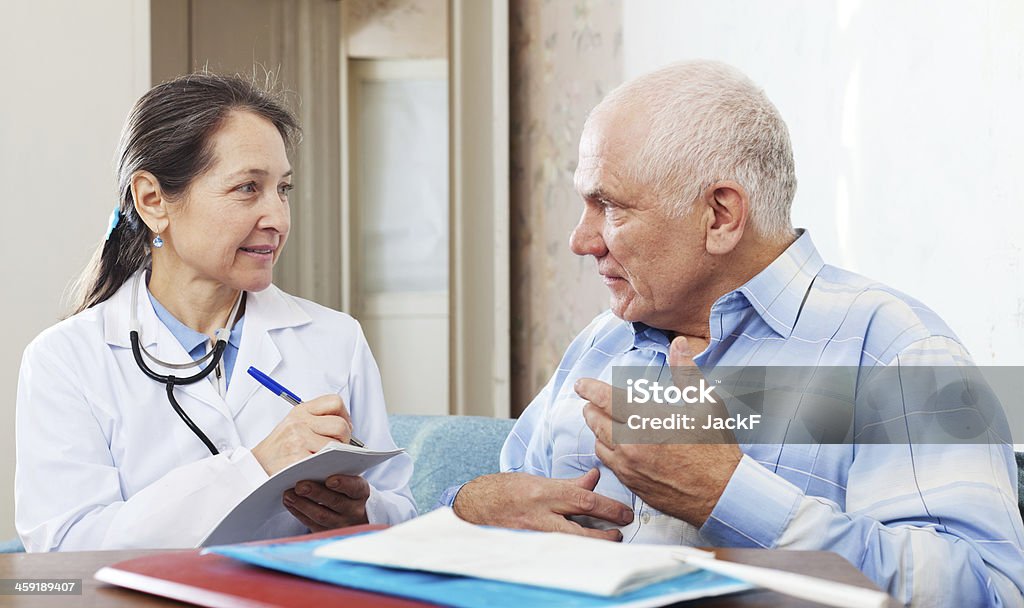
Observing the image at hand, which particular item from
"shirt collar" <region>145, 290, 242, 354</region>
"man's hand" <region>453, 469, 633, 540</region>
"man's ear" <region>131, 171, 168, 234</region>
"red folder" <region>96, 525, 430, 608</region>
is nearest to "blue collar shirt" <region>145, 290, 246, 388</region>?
"shirt collar" <region>145, 290, 242, 354</region>

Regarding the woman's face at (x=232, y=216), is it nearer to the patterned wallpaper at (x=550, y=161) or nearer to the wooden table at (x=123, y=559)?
the wooden table at (x=123, y=559)

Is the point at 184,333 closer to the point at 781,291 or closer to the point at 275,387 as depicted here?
the point at 275,387

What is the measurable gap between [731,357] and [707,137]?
0.94 feet

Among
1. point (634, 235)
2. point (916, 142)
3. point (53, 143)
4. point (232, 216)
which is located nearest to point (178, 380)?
point (232, 216)

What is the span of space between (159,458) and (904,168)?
45.7 inches

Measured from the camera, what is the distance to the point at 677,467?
3.34 ft

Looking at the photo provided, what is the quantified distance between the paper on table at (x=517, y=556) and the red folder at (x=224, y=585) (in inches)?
1.2

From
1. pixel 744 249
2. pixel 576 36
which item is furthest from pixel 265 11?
pixel 744 249

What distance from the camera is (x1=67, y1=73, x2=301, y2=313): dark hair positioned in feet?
5.05

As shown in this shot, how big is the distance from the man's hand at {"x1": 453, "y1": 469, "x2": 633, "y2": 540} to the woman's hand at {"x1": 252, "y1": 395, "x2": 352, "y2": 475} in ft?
0.69

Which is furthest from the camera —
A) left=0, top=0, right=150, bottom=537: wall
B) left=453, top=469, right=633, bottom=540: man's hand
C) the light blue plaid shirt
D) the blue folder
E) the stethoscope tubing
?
left=0, top=0, right=150, bottom=537: wall

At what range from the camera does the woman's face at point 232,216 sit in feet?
5.00

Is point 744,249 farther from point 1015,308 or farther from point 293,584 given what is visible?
point 293,584

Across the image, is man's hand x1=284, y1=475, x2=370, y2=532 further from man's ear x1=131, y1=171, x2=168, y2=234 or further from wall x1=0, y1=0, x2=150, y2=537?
wall x1=0, y1=0, x2=150, y2=537
